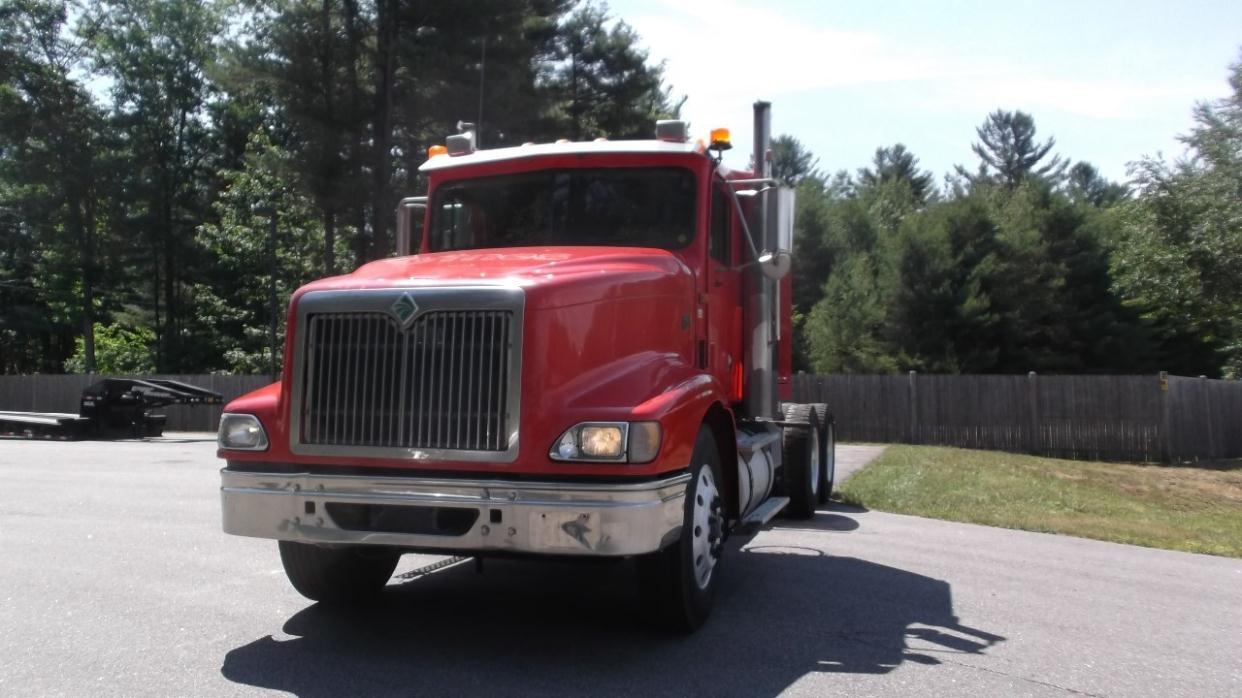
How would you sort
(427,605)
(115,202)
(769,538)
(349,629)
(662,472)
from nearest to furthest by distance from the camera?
(662,472)
(349,629)
(427,605)
(769,538)
(115,202)

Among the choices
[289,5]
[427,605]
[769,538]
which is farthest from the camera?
[289,5]

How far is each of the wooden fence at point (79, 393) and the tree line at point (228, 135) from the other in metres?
4.21

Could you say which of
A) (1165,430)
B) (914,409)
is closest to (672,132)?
(914,409)

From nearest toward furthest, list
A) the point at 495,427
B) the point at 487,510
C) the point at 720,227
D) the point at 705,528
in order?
the point at 487,510 → the point at 495,427 → the point at 705,528 → the point at 720,227

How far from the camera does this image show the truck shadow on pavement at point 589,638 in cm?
523

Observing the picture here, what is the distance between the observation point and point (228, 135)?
48969 mm

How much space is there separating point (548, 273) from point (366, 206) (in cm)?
2145

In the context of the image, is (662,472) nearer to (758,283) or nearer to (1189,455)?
(758,283)

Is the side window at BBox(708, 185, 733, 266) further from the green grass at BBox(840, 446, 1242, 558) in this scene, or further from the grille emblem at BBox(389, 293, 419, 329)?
the green grass at BBox(840, 446, 1242, 558)

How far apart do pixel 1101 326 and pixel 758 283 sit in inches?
1447

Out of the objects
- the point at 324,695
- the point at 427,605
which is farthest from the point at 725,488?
the point at 324,695

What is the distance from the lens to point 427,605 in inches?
267

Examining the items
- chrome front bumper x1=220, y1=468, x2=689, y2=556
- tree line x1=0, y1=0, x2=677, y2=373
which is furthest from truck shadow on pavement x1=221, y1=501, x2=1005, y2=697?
tree line x1=0, y1=0, x2=677, y2=373

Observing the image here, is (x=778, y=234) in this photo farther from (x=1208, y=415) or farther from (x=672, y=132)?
(x=1208, y=415)
